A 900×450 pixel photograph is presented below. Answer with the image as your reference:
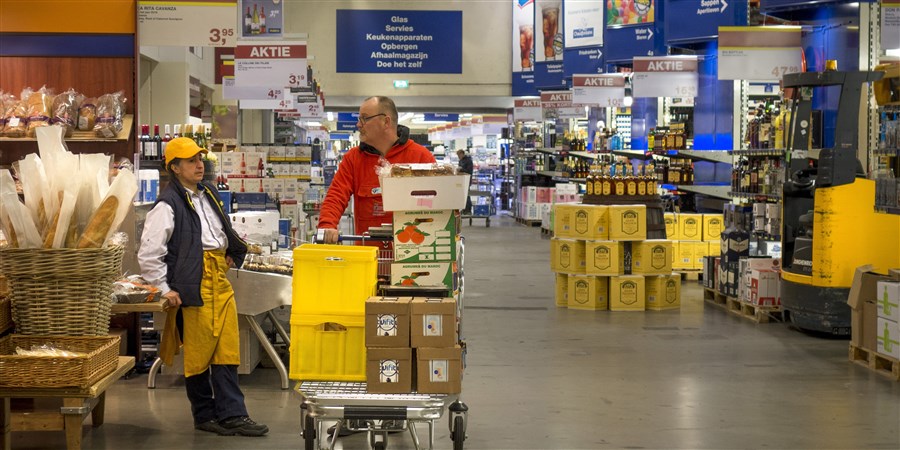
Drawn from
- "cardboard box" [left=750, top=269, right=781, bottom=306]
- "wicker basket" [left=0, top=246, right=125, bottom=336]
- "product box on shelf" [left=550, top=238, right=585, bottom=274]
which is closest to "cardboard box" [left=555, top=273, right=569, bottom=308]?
"product box on shelf" [left=550, top=238, right=585, bottom=274]

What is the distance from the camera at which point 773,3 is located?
409 inches

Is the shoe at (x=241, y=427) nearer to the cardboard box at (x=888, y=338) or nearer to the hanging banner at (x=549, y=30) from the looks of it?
the cardboard box at (x=888, y=338)

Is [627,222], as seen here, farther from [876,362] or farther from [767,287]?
[876,362]

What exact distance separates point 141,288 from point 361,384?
177cm

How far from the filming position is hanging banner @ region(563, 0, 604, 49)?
745 inches

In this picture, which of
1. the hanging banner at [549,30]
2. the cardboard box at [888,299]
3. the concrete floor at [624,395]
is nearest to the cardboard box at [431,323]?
the concrete floor at [624,395]

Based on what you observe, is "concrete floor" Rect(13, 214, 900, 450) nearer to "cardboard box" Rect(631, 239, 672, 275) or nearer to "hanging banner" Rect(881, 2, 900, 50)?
"cardboard box" Rect(631, 239, 672, 275)

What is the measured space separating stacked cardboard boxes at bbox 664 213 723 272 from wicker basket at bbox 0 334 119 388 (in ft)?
32.0

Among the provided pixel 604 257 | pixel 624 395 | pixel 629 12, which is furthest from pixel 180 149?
pixel 629 12

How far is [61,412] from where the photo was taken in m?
4.96

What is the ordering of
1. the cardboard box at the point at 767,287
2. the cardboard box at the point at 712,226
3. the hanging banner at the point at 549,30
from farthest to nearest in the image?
the hanging banner at the point at 549,30, the cardboard box at the point at 712,226, the cardboard box at the point at 767,287

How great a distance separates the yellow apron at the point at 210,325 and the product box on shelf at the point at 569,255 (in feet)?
19.2

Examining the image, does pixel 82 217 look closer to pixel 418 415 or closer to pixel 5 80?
pixel 418 415

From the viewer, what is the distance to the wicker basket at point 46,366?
4.63 meters
